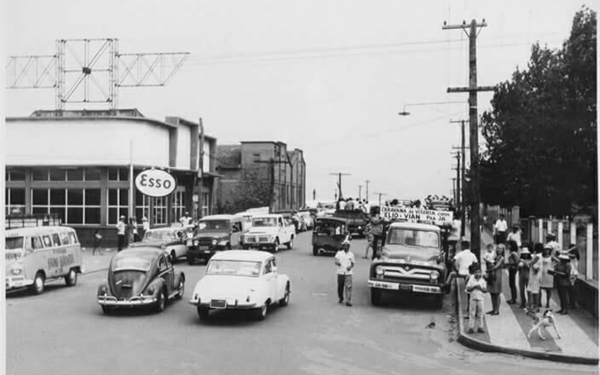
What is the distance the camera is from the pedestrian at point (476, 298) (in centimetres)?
1408

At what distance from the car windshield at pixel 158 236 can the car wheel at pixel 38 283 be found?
27.4 feet

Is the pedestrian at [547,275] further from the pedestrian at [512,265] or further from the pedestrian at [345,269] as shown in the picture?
the pedestrian at [345,269]

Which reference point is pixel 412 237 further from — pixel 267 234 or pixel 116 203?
pixel 116 203

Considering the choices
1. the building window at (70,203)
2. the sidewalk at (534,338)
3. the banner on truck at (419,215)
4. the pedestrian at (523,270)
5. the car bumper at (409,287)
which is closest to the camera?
the sidewalk at (534,338)

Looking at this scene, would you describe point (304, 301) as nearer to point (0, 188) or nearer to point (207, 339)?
point (207, 339)

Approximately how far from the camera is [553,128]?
95.7 ft

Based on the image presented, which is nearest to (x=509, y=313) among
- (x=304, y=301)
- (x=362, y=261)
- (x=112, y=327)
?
(x=304, y=301)

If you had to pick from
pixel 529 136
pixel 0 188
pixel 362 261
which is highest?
pixel 529 136

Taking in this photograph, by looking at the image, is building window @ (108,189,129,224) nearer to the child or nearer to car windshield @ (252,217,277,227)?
car windshield @ (252,217,277,227)

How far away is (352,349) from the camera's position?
41.3 ft

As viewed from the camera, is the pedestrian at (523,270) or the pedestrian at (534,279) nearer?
the pedestrian at (534,279)

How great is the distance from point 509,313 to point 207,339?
25.9 ft

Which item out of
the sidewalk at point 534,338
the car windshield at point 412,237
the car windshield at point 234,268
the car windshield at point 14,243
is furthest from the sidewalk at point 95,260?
the sidewalk at point 534,338

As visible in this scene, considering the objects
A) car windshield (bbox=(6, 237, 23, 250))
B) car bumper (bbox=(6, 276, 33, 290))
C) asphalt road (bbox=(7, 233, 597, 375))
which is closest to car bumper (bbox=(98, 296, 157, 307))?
asphalt road (bbox=(7, 233, 597, 375))
